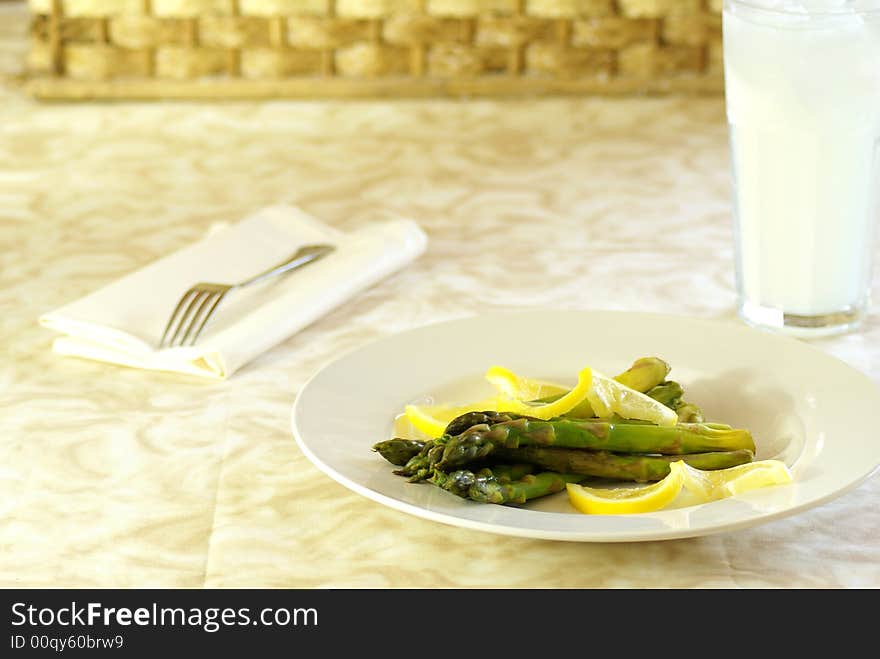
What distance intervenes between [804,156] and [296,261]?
398 millimetres

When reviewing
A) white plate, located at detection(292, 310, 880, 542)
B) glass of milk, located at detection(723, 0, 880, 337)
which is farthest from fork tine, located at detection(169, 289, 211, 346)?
glass of milk, located at detection(723, 0, 880, 337)

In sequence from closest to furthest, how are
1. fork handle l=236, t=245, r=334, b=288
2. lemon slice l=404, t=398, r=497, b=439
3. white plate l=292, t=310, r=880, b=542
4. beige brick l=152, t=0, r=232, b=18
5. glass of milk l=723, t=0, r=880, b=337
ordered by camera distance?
white plate l=292, t=310, r=880, b=542
lemon slice l=404, t=398, r=497, b=439
glass of milk l=723, t=0, r=880, b=337
fork handle l=236, t=245, r=334, b=288
beige brick l=152, t=0, r=232, b=18

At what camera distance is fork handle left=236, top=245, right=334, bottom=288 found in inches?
38.8

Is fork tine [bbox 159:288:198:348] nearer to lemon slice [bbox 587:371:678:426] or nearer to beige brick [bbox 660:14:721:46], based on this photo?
lemon slice [bbox 587:371:678:426]

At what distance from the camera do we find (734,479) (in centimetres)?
65

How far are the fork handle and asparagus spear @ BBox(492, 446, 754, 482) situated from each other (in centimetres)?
36

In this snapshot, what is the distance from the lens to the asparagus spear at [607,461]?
677 mm

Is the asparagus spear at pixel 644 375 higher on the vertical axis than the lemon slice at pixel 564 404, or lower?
lower

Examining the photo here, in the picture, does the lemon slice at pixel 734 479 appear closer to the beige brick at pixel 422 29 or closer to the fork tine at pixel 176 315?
the fork tine at pixel 176 315

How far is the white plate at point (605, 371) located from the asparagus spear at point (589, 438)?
26 millimetres

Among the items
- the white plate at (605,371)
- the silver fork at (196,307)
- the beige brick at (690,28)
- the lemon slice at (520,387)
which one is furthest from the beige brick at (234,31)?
the lemon slice at (520,387)
